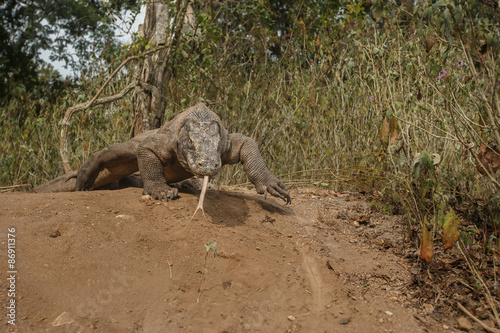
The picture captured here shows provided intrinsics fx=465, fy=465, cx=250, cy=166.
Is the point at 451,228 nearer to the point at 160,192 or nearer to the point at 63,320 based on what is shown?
the point at 160,192

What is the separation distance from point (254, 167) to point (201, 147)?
636 millimetres

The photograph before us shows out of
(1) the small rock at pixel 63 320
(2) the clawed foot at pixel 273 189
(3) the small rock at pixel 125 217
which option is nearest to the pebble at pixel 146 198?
(3) the small rock at pixel 125 217

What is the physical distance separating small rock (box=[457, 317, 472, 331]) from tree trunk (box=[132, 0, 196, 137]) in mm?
3947

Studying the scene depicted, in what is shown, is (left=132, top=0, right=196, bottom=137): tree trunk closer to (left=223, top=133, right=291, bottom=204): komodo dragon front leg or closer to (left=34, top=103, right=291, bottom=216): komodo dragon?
(left=34, top=103, right=291, bottom=216): komodo dragon

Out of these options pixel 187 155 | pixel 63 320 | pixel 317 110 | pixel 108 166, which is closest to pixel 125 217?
pixel 187 155

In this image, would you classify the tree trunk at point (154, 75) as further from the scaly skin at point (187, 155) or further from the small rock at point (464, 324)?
the small rock at point (464, 324)

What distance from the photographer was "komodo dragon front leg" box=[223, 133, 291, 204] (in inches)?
150

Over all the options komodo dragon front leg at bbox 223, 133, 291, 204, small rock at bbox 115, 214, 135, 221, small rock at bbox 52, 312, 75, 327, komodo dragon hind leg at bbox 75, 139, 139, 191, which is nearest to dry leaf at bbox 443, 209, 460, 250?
komodo dragon front leg at bbox 223, 133, 291, 204

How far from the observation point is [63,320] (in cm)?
241

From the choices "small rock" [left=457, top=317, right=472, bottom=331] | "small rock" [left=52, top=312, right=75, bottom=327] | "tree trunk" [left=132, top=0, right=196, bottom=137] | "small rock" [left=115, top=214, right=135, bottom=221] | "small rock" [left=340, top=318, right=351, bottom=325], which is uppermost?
"tree trunk" [left=132, top=0, right=196, bottom=137]

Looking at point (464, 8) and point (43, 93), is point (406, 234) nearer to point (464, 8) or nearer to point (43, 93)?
point (464, 8)

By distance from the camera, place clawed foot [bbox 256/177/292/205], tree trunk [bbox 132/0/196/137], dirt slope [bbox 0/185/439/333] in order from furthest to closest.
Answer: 1. tree trunk [bbox 132/0/196/137]
2. clawed foot [bbox 256/177/292/205]
3. dirt slope [bbox 0/185/439/333]

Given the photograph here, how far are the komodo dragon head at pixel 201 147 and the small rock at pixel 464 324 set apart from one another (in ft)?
5.65

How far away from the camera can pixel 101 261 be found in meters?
2.82
